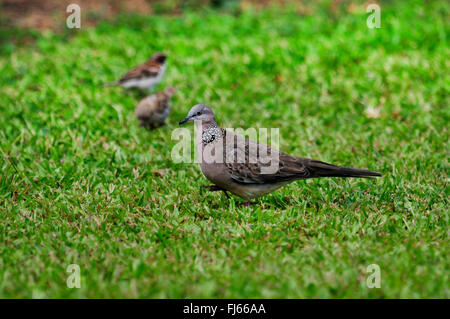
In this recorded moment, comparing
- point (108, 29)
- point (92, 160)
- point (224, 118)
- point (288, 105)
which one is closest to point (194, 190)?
point (92, 160)

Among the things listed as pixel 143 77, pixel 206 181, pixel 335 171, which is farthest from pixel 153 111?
pixel 335 171

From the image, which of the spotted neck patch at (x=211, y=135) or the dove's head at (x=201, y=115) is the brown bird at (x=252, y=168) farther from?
the dove's head at (x=201, y=115)

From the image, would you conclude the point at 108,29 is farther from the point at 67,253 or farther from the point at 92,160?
the point at 67,253

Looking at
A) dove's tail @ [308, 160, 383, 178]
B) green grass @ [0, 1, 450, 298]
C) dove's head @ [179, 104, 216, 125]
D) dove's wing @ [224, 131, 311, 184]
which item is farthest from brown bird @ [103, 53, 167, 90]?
dove's tail @ [308, 160, 383, 178]

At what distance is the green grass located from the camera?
174 inches

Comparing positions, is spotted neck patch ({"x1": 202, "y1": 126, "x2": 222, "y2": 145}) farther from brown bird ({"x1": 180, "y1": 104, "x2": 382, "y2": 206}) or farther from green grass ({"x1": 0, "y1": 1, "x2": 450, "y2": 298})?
green grass ({"x1": 0, "y1": 1, "x2": 450, "y2": 298})

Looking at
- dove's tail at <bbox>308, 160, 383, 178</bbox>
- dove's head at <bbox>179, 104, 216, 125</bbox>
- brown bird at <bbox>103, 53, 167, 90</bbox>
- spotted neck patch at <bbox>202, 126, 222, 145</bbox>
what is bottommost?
dove's tail at <bbox>308, 160, 383, 178</bbox>

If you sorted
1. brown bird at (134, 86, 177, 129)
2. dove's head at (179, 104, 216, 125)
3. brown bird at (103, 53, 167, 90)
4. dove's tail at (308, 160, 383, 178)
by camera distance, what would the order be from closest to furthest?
dove's tail at (308, 160, 383, 178) < dove's head at (179, 104, 216, 125) < brown bird at (134, 86, 177, 129) < brown bird at (103, 53, 167, 90)

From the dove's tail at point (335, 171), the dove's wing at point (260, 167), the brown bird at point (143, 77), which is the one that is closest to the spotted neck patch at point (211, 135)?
the dove's wing at point (260, 167)

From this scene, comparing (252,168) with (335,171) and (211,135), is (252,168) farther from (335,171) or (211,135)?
(335,171)

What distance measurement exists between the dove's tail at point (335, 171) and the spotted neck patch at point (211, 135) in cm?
95

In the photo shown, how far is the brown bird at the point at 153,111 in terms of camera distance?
25.3ft

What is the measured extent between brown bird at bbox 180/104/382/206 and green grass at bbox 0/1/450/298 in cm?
25

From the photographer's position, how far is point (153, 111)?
7699 mm
